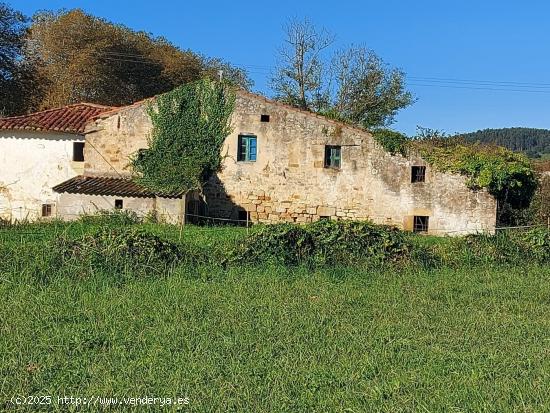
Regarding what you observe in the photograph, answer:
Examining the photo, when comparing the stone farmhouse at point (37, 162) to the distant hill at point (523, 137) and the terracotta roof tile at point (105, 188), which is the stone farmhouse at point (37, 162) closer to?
the terracotta roof tile at point (105, 188)

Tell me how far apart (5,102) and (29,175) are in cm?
1314

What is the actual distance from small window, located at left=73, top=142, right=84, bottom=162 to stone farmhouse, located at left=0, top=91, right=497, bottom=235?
1.32ft

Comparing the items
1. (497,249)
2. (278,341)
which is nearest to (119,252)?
(278,341)

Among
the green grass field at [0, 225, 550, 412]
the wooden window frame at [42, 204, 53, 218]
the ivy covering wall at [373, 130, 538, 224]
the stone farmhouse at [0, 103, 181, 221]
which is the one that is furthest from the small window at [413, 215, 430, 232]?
the wooden window frame at [42, 204, 53, 218]

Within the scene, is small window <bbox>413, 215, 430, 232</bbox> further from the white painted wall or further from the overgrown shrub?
the white painted wall

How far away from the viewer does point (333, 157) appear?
78.6 ft

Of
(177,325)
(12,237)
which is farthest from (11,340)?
(12,237)

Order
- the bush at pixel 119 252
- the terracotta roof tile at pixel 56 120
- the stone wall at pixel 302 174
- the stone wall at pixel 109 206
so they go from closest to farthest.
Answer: the bush at pixel 119 252 → the stone wall at pixel 109 206 → the stone wall at pixel 302 174 → the terracotta roof tile at pixel 56 120

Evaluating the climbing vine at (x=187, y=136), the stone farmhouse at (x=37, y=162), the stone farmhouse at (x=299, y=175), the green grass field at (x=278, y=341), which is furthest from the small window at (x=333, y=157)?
the green grass field at (x=278, y=341)

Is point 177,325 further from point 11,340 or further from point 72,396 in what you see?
point 72,396

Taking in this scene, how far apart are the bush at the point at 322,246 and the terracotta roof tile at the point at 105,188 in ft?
36.5

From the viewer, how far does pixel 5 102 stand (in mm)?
34969

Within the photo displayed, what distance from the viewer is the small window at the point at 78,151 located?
24.4m

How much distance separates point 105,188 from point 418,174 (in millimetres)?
12180
